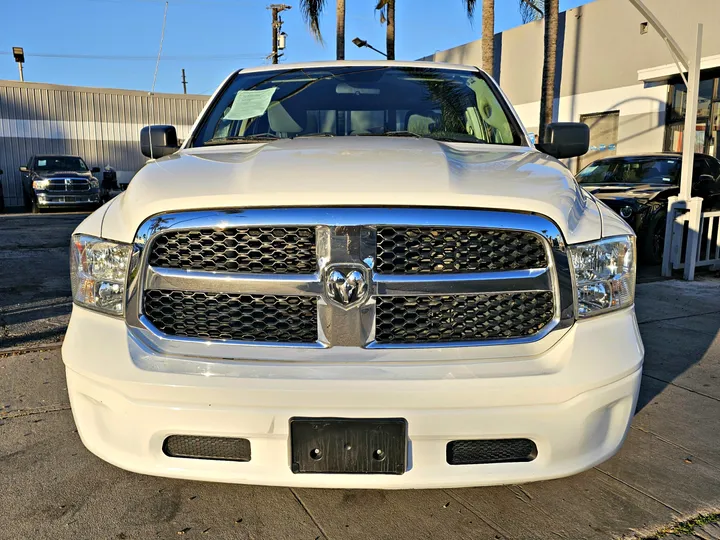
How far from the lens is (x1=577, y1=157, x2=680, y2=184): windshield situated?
9.79 metres

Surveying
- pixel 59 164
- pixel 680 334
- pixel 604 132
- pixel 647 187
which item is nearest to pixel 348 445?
pixel 680 334

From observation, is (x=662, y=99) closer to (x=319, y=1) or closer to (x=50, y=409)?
(x=319, y=1)

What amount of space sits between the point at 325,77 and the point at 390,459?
2.52 m

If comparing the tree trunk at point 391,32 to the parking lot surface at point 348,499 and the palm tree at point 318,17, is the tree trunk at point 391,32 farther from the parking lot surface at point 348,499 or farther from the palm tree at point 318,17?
the parking lot surface at point 348,499

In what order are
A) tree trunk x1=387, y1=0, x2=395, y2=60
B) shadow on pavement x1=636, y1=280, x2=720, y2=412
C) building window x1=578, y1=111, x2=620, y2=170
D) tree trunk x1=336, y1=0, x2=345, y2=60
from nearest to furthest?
1. shadow on pavement x1=636, y1=280, x2=720, y2=412
2. building window x1=578, y1=111, x2=620, y2=170
3. tree trunk x1=387, y1=0, x2=395, y2=60
4. tree trunk x1=336, y1=0, x2=345, y2=60

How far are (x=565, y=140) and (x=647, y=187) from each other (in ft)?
22.1

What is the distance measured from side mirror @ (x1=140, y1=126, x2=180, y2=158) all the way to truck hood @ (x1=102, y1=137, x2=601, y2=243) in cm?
110

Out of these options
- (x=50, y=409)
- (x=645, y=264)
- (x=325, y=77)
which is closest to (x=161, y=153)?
(x=325, y=77)

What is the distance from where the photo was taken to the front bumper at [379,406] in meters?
1.87

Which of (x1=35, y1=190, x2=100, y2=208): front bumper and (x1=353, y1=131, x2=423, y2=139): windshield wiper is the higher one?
(x1=353, y1=131, x2=423, y2=139): windshield wiper

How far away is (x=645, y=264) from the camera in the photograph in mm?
9023

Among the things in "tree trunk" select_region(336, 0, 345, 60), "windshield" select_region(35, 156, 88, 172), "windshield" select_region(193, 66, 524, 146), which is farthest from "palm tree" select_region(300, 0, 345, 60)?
"windshield" select_region(193, 66, 524, 146)

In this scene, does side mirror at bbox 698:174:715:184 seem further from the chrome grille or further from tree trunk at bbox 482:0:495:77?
the chrome grille

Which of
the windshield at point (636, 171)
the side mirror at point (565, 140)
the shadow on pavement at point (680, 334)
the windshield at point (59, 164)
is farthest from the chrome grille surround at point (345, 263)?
the windshield at point (59, 164)
